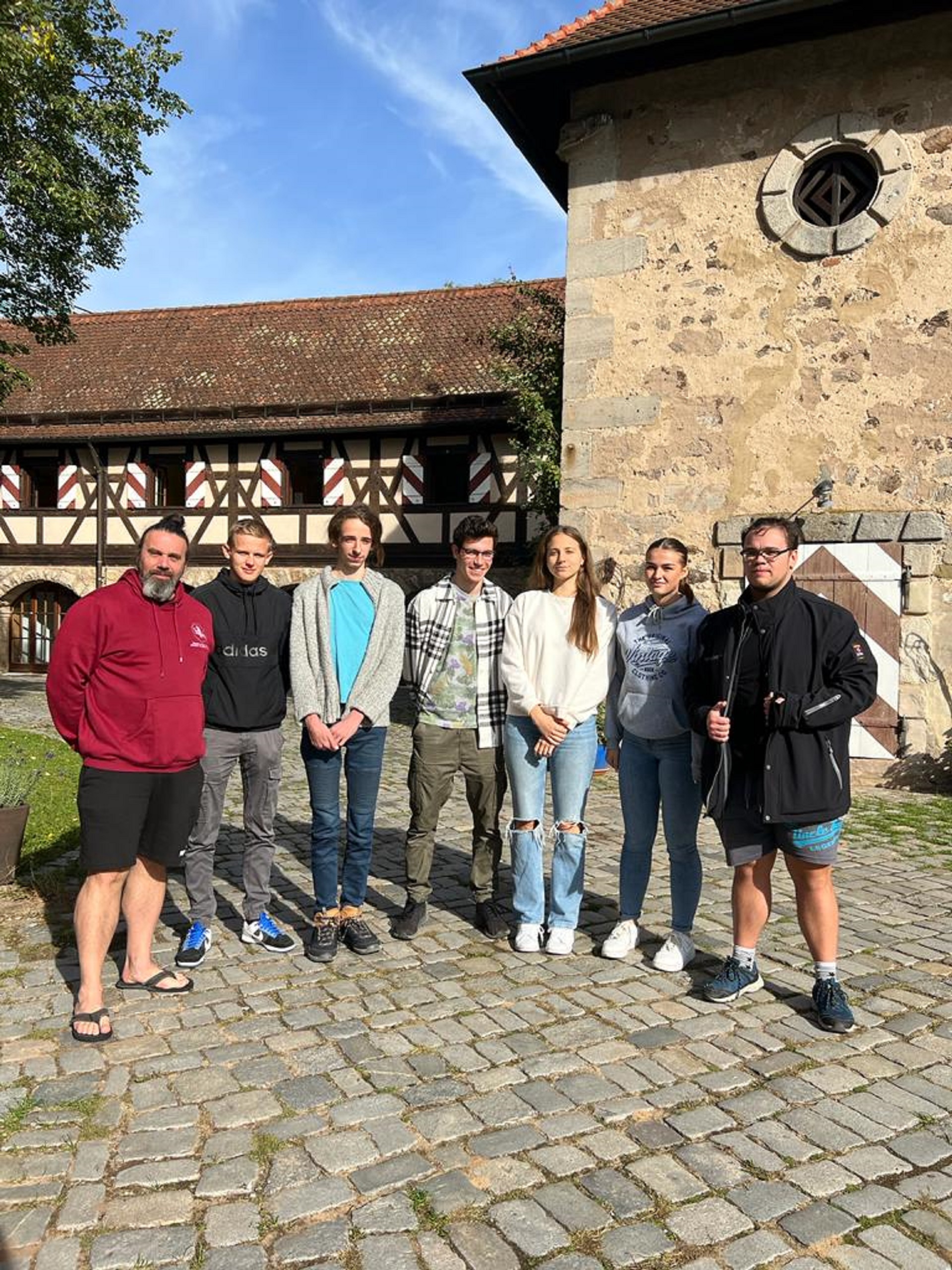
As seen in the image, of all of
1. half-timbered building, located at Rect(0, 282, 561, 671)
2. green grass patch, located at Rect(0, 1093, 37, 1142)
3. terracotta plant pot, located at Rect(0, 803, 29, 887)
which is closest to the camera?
green grass patch, located at Rect(0, 1093, 37, 1142)

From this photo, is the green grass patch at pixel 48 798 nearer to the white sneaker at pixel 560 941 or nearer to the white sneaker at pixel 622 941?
the white sneaker at pixel 560 941

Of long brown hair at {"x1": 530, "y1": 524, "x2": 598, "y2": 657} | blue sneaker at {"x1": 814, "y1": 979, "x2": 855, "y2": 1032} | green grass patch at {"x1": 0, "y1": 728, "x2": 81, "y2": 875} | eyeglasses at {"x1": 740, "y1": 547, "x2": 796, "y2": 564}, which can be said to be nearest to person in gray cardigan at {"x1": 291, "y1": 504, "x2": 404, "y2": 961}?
long brown hair at {"x1": 530, "y1": 524, "x2": 598, "y2": 657}

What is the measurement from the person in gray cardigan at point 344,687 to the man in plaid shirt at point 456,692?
0.61 ft

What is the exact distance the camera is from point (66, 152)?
Answer: 37.6ft

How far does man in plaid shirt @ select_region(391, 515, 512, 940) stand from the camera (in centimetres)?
408

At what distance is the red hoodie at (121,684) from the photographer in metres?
3.21

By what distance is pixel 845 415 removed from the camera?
26.6ft

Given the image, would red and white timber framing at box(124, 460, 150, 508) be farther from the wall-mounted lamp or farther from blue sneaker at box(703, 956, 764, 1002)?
blue sneaker at box(703, 956, 764, 1002)

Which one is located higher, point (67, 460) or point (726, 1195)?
point (67, 460)

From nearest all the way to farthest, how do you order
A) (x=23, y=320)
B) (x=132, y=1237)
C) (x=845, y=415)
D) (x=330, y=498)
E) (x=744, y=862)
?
(x=132, y=1237)
(x=744, y=862)
(x=845, y=415)
(x=23, y=320)
(x=330, y=498)

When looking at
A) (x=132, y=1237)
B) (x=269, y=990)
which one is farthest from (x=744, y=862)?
(x=132, y=1237)

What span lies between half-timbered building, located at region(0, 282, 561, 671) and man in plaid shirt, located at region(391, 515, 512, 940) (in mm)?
11141

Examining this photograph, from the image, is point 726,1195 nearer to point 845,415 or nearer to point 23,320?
point 845,415

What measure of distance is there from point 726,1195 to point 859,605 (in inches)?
258
